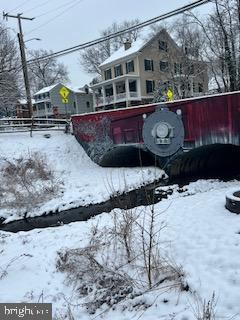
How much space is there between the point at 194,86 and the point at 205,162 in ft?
78.2

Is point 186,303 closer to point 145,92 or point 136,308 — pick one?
point 136,308

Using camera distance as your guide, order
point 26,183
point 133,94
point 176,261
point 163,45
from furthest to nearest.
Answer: point 133,94 → point 163,45 → point 26,183 → point 176,261

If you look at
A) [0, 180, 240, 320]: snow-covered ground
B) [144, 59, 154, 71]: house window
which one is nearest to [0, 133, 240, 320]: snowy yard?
[0, 180, 240, 320]: snow-covered ground

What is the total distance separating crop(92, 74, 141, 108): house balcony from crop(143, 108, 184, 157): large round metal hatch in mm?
25969

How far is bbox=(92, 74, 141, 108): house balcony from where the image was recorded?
43.1m

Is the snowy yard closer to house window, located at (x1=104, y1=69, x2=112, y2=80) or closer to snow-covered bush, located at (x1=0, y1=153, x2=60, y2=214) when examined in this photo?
snow-covered bush, located at (x1=0, y1=153, x2=60, y2=214)

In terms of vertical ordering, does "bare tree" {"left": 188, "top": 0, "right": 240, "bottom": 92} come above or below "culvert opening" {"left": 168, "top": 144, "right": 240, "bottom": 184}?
above

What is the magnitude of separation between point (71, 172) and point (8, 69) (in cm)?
1517

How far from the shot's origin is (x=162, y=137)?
56.2 ft

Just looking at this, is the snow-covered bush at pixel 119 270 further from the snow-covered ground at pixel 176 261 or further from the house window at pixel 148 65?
the house window at pixel 148 65

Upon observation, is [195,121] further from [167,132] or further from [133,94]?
[133,94]

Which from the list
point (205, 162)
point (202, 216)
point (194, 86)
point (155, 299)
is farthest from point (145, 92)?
point (155, 299)

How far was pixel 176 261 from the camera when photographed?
6.70 metres

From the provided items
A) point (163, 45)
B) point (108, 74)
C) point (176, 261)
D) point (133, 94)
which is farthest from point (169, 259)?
point (108, 74)
